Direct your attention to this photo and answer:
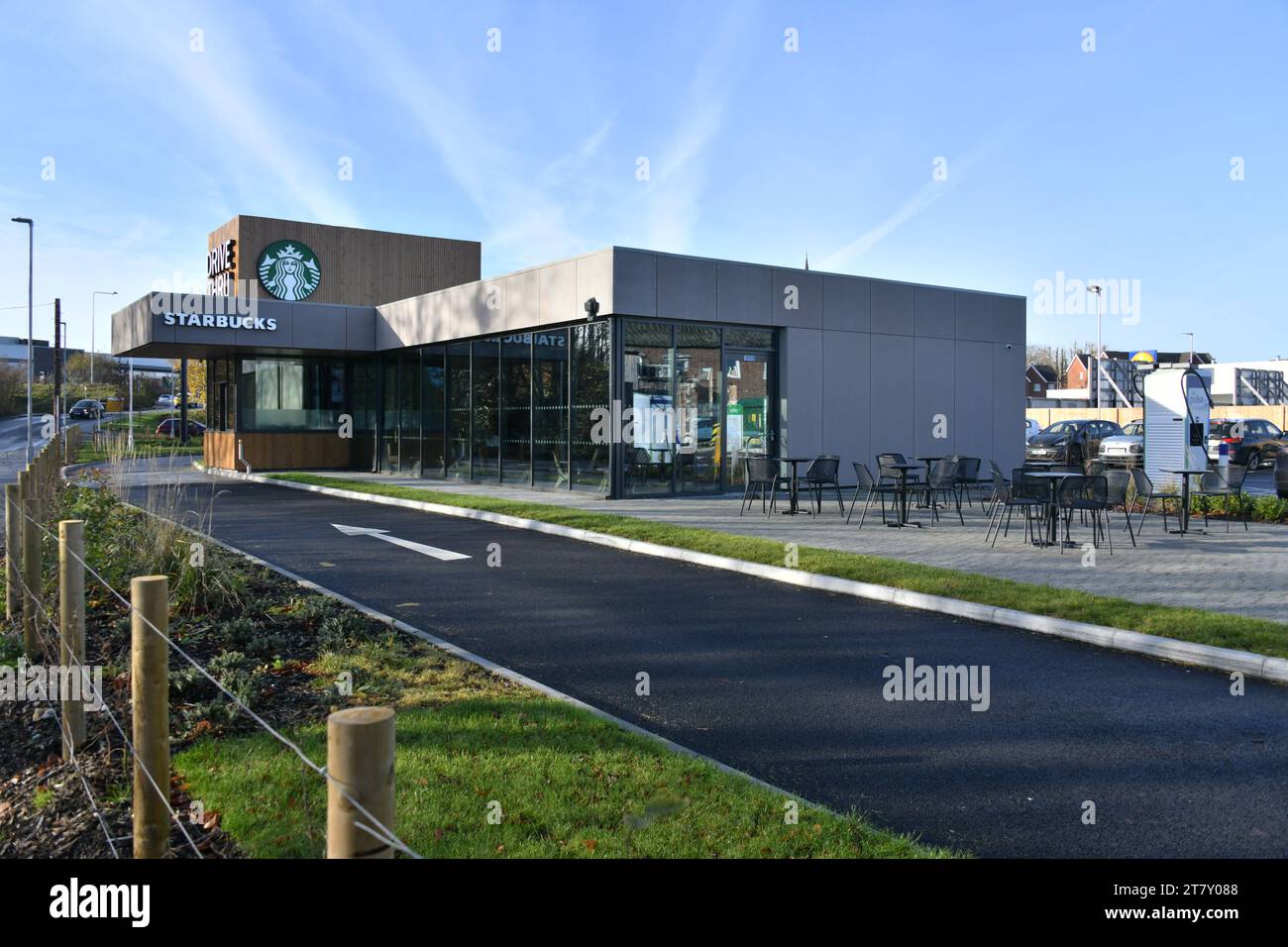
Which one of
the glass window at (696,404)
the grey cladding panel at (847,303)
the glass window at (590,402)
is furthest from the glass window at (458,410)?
the grey cladding panel at (847,303)

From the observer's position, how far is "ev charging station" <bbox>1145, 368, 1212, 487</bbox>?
1914 centimetres

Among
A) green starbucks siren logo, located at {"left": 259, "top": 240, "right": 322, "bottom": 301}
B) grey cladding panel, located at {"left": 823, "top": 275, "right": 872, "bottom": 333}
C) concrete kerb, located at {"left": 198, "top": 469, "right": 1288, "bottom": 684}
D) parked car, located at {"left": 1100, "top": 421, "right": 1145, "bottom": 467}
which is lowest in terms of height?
concrete kerb, located at {"left": 198, "top": 469, "right": 1288, "bottom": 684}

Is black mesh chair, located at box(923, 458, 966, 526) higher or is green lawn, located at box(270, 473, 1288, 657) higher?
black mesh chair, located at box(923, 458, 966, 526)

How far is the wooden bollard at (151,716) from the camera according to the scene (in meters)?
3.41

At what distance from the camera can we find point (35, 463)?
31.3ft

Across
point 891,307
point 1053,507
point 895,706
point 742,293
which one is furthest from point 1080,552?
point 891,307

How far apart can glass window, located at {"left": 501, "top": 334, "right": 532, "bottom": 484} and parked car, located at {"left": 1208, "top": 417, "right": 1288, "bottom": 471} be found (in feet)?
69.4

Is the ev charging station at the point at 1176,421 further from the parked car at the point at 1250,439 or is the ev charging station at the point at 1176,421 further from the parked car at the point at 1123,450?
A: the parked car at the point at 1250,439

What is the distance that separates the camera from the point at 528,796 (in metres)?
4.34

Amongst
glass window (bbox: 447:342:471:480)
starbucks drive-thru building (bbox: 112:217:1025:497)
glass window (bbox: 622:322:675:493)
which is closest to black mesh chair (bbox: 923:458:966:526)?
starbucks drive-thru building (bbox: 112:217:1025:497)

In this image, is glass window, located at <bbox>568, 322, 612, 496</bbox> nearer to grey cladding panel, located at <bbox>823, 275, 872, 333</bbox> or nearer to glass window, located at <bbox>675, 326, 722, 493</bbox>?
glass window, located at <bbox>675, 326, 722, 493</bbox>

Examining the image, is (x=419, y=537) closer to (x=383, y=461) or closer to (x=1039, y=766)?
(x=1039, y=766)
